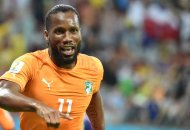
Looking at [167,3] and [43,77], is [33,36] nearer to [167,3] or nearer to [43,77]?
[167,3]

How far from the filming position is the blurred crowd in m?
12.1

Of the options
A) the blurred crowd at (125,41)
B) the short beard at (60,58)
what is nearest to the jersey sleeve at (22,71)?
the short beard at (60,58)

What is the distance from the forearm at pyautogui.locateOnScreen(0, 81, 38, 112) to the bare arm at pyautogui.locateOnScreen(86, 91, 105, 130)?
3.59 feet

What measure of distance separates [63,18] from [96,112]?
3.44 ft

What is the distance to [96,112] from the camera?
17.7 feet

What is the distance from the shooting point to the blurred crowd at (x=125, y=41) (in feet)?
39.7

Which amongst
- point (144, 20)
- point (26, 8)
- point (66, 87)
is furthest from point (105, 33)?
point (66, 87)

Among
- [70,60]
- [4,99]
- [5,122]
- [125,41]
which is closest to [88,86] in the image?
[70,60]

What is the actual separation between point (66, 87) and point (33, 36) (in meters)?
7.94

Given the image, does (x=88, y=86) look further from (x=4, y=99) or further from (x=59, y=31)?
(x=4, y=99)

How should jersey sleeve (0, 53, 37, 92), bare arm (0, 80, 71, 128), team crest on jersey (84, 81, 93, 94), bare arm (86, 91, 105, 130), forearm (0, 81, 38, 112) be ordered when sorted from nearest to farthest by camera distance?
bare arm (0, 80, 71, 128) < forearm (0, 81, 38, 112) < jersey sleeve (0, 53, 37, 92) < team crest on jersey (84, 81, 93, 94) < bare arm (86, 91, 105, 130)

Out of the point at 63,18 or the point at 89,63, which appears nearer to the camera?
the point at 63,18

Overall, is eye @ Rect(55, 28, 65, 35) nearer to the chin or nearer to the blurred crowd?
the chin

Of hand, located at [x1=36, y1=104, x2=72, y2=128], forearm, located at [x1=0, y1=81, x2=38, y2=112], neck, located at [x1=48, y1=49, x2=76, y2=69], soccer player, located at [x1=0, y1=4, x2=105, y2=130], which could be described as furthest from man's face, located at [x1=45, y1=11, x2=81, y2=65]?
hand, located at [x1=36, y1=104, x2=72, y2=128]
